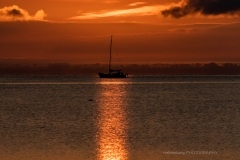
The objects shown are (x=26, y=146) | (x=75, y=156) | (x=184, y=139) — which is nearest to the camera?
(x=75, y=156)

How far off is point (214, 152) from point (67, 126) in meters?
25.1

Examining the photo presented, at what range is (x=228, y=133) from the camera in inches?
2371

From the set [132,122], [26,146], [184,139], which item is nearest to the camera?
[26,146]

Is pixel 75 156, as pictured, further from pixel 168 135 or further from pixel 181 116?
pixel 181 116

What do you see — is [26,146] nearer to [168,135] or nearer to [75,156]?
[75,156]

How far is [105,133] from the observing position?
6012cm

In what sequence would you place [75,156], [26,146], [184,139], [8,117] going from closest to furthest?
[75,156] → [26,146] → [184,139] → [8,117]

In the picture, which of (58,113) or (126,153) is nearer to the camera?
(126,153)

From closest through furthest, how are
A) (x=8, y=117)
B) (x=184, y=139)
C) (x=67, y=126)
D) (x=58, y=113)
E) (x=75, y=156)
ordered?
(x=75, y=156), (x=184, y=139), (x=67, y=126), (x=8, y=117), (x=58, y=113)

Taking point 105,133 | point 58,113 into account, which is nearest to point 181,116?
point 58,113

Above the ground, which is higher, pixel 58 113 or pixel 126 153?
pixel 126 153

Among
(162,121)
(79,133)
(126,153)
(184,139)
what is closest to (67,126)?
(79,133)

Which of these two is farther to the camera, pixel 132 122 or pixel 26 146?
pixel 132 122

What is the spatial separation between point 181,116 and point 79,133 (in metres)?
26.3
